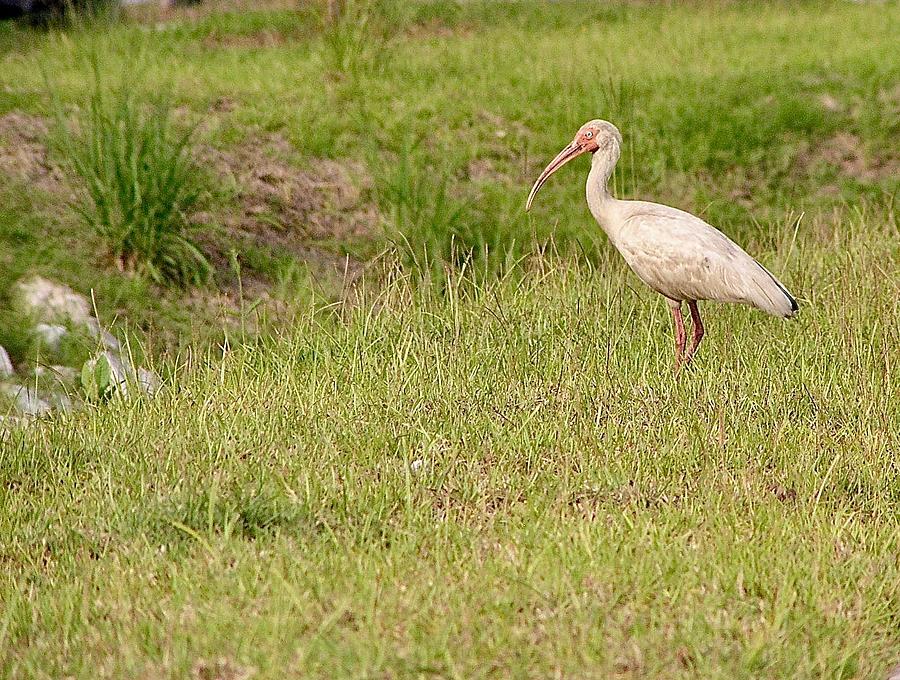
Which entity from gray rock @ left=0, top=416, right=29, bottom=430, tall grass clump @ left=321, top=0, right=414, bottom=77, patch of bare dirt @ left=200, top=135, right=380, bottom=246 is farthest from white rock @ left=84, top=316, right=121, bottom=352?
tall grass clump @ left=321, top=0, right=414, bottom=77

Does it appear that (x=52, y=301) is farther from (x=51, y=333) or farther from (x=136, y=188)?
(x=136, y=188)

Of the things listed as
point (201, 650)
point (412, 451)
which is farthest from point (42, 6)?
point (201, 650)

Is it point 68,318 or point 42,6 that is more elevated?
point 42,6

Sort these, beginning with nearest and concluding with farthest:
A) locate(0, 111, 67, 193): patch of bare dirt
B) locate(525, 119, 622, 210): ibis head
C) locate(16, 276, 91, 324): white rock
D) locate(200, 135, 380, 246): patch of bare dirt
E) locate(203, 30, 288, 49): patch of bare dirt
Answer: locate(525, 119, 622, 210): ibis head → locate(16, 276, 91, 324): white rock → locate(0, 111, 67, 193): patch of bare dirt → locate(200, 135, 380, 246): patch of bare dirt → locate(203, 30, 288, 49): patch of bare dirt

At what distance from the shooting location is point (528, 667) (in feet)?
10.5

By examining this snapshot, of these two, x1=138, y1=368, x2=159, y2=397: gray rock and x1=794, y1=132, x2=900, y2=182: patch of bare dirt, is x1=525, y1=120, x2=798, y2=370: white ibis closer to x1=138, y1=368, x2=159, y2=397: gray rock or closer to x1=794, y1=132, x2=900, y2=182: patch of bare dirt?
x1=138, y1=368, x2=159, y2=397: gray rock

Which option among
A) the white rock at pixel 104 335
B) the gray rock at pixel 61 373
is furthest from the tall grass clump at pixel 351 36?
the gray rock at pixel 61 373

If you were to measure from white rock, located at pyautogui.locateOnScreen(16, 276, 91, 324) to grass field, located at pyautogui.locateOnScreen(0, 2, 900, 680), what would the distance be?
0.18 metres

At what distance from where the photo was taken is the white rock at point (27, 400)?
18.1ft

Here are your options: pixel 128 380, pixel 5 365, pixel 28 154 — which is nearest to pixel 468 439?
pixel 128 380

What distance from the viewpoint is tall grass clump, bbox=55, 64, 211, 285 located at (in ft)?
22.3

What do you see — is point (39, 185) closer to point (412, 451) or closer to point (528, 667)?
point (412, 451)

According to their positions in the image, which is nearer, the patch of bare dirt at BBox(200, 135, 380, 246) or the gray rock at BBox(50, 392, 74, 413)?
the gray rock at BBox(50, 392, 74, 413)

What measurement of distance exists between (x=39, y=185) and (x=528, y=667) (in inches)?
215
